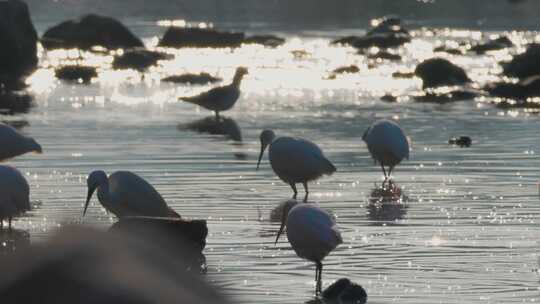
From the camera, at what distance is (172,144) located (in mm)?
19734

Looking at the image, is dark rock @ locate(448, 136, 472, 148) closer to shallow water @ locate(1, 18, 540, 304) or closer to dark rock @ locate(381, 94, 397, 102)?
shallow water @ locate(1, 18, 540, 304)

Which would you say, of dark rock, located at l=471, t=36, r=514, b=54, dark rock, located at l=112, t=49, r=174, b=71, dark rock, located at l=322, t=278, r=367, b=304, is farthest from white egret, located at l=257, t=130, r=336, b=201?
dark rock, located at l=471, t=36, r=514, b=54

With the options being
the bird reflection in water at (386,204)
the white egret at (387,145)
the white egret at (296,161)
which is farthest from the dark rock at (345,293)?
the white egret at (387,145)

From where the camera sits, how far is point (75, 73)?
38.4 meters

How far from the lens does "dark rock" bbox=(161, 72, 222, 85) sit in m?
36.7

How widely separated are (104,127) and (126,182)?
12.4 meters

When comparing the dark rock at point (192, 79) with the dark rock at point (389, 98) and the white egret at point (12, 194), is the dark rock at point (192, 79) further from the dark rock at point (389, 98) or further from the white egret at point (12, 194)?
the white egret at point (12, 194)

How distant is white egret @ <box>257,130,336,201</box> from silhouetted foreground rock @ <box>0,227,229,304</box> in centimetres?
1258

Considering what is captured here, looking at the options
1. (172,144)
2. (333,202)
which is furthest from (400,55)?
(333,202)

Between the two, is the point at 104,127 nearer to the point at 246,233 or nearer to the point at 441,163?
the point at 441,163

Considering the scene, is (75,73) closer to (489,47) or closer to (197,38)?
(197,38)

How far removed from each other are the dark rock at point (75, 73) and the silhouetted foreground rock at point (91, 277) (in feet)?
120

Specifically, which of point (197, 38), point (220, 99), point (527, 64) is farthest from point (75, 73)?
point (197, 38)

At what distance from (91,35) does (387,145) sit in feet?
131
